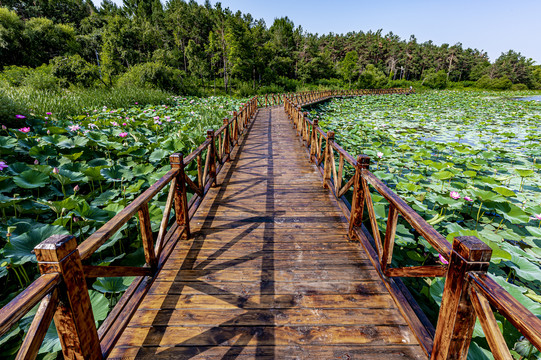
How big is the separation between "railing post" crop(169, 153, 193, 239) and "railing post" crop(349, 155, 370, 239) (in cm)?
180

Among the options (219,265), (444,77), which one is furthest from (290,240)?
(444,77)

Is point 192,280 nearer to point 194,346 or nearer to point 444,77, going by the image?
point 194,346

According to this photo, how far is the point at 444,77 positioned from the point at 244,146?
66.4m

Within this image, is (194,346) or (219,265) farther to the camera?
(219,265)

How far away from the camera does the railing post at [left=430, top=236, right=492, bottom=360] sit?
1.09m

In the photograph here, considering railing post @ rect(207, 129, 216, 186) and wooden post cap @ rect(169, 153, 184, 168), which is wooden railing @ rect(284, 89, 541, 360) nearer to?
wooden post cap @ rect(169, 153, 184, 168)

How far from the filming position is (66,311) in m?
1.11

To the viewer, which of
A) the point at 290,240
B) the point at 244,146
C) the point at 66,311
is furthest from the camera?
the point at 244,146

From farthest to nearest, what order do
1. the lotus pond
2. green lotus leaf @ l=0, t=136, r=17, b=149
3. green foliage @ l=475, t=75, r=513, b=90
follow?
1. green foliage @ l=475, t=75, r=513, b=90
2. green lotus leaf @ l=0, t=136, r=17, b=149
3. the lotus pond

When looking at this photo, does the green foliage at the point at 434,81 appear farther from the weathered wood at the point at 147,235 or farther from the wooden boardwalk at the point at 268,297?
the weathered wood at the point at 147,235

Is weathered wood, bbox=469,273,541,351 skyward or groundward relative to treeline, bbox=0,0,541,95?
groundward

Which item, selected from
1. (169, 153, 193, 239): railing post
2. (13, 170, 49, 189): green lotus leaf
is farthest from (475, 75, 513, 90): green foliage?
(13, 170, 49, 189): green lotus leaf

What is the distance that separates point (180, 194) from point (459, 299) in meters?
2.39

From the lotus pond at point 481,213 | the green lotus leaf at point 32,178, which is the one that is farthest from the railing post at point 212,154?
the lotus pond at point 481,213
